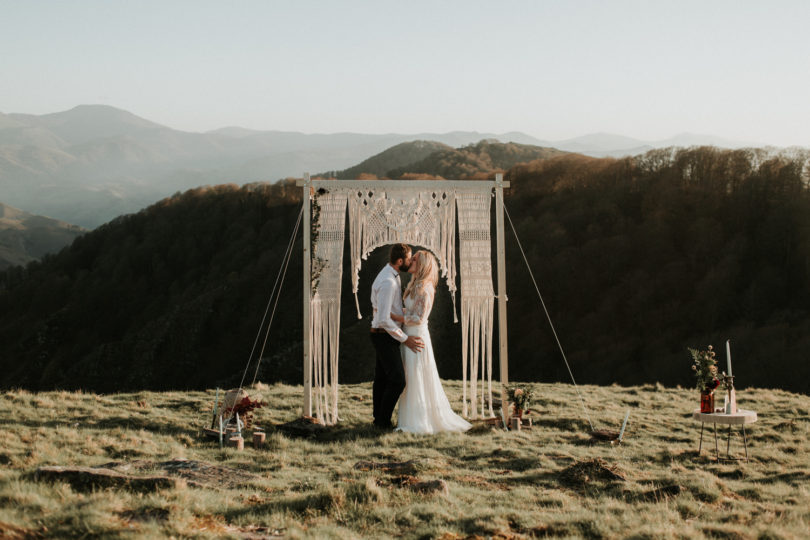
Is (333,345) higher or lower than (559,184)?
lower

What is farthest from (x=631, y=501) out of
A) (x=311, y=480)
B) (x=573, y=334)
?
(x=573, y=334)

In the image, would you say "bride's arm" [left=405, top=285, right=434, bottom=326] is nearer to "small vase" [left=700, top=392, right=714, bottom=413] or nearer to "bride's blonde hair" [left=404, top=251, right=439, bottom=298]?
"bride's blonde hair" [left=404, top=251, right=439, bottom=298]

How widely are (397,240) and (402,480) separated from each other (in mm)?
2814

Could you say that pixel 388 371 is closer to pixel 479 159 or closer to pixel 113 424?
pixel 113 424

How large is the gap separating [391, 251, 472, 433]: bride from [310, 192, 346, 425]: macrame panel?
765mm

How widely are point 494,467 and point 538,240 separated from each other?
53.0 ft

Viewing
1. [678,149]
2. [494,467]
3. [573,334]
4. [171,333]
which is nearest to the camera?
[494,467]

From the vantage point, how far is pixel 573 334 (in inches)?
702

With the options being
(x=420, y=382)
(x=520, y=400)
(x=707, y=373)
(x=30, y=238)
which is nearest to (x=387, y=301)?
(x=420, y=382)

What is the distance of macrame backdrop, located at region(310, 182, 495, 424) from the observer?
20.5ft

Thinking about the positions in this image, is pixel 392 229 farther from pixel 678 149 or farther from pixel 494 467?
pixel 678 149

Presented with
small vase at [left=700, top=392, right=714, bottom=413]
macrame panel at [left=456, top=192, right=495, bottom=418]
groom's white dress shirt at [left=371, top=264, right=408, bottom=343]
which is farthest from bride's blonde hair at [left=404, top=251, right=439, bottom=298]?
small vase at [left=700, top=392, right=714, bottom=413]

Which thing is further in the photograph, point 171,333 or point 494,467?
point 171,333

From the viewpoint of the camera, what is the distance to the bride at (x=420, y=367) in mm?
5699
